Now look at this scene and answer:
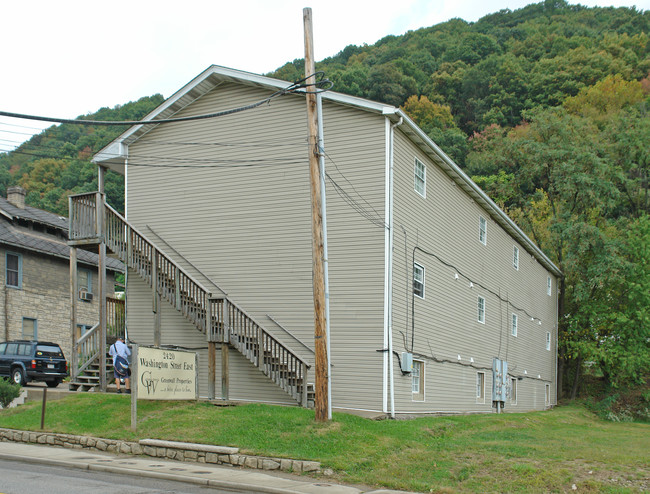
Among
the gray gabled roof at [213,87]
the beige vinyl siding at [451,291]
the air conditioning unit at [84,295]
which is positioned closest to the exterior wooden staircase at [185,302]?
the gray gabled roof at [213,87]

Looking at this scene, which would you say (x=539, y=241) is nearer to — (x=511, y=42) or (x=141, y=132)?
(x=141, y=132)

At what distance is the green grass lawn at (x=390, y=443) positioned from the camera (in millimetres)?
10531

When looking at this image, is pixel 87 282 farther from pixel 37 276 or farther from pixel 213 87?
pixel 213 87

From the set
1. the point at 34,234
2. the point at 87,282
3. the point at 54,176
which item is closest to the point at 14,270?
the point at 34,234

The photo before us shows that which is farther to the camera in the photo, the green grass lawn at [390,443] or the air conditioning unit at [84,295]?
the air conditioning unit at [84,295]

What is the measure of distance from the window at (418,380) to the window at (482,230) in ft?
26.1

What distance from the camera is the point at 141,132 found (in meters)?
21.2

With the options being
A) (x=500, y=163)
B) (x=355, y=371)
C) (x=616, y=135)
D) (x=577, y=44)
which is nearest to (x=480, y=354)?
(x=355, y=371)

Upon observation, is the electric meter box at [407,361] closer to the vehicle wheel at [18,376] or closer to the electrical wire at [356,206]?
the electrical wire at [356,206]

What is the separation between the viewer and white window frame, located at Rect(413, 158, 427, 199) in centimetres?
1967

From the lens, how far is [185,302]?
18.2m

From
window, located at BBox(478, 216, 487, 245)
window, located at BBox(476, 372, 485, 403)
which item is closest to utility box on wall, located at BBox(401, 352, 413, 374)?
window, located at BBox(476, 372, 485, 403)

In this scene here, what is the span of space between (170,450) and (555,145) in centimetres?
3419

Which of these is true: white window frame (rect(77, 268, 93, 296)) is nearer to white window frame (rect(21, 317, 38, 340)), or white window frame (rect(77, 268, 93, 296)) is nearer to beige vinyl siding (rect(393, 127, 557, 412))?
white window frame (rect(21, 317, 38, 340))
